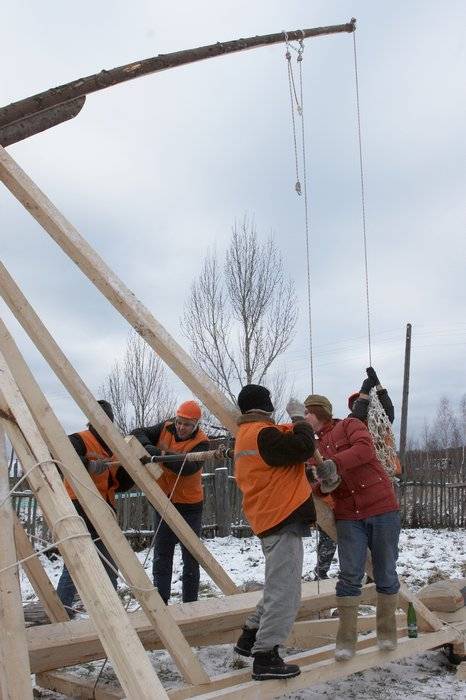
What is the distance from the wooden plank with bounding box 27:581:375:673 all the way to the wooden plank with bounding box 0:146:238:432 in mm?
1287

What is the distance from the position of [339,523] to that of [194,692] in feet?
4.24

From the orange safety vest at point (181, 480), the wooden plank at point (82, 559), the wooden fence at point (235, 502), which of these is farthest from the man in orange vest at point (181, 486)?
the wooden fence at point (235, 502)

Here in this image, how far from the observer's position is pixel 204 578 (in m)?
7.56

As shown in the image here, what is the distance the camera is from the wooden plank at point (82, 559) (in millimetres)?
2041

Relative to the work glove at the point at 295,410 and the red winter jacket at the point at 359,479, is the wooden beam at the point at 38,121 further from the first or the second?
the red winter jacket at the point at 359,479

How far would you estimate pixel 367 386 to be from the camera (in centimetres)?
433

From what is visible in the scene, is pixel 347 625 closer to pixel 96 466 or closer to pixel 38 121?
pixel 96 466

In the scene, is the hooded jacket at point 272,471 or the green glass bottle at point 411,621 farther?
the green glass bottle at point 411,621

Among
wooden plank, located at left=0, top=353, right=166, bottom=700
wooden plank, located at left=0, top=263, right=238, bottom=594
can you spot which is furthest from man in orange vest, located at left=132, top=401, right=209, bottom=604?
wooden plank, located at left=0, top=353, right=166, bottom=700

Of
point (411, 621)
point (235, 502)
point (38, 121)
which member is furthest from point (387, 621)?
point (235, 502)

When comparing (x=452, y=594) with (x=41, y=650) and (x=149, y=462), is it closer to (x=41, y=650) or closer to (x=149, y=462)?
(x=149, y=462)

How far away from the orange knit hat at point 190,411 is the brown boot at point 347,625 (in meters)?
1.79

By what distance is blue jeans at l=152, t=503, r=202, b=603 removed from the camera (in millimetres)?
5016

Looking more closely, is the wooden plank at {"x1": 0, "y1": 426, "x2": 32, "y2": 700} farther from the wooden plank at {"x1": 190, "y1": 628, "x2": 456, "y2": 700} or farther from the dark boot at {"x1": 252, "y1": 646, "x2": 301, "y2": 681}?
the dark boot at {"x1": 252, "y1": 646, "x2": 301, "y2": 681}
